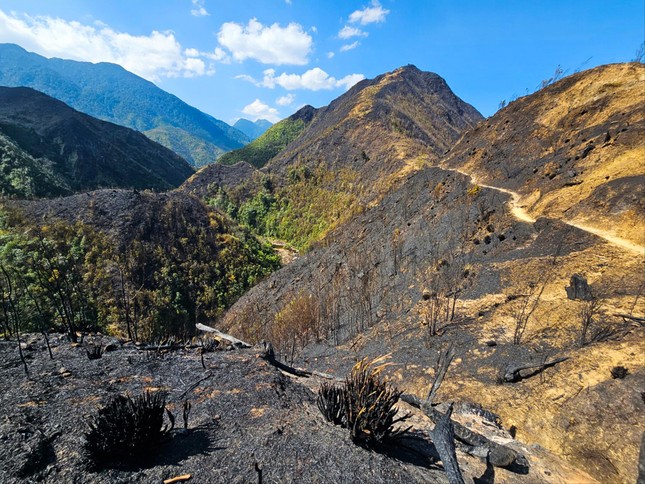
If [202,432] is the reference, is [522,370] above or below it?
above

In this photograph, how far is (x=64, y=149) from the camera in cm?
6888

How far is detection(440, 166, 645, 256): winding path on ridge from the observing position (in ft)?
34.1

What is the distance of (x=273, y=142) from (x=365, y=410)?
10932 cm

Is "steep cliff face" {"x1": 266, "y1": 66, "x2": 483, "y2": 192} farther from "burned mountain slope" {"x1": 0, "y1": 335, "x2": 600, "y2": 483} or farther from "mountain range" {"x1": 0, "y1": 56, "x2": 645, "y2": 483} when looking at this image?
"burned mountain slope" {"x1": 0, "y1": 335, "x2": 600, "y2": 483}

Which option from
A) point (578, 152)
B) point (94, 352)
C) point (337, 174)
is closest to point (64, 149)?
point (337, 174)

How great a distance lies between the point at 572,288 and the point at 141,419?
37.4 ft

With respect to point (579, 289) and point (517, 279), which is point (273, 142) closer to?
point (517, 279)

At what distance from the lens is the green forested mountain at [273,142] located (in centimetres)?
9269

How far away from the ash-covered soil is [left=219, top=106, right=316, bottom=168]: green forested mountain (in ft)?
290

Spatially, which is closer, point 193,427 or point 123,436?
point 123,436

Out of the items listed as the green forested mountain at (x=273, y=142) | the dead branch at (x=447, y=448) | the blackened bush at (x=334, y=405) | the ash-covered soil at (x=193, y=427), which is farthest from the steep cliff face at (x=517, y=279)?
the green forested mountain at (x=273, y=142)

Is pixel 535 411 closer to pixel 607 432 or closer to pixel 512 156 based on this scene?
pixel 607 432

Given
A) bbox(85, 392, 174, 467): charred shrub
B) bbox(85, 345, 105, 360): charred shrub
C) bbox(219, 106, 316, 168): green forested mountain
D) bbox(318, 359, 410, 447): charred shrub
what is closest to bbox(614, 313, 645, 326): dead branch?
bbox(318, 359, 410, 447): charred shrub

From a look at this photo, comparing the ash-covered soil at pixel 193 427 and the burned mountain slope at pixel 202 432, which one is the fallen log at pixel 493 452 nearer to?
the burned mountain slope at pixel 202 432
